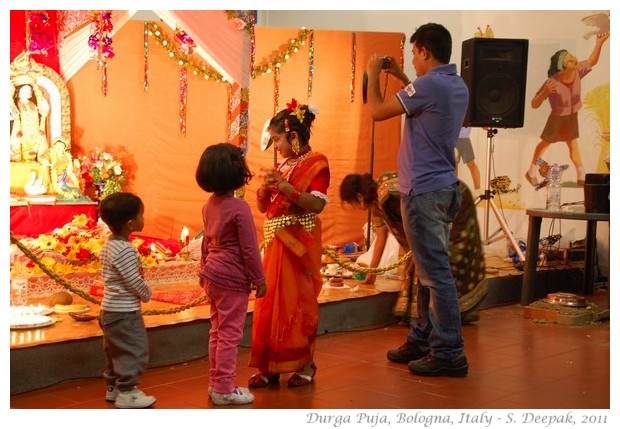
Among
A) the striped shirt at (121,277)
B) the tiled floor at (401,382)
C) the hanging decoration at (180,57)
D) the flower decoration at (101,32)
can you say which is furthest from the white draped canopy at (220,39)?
the striped shirt at (121,277)

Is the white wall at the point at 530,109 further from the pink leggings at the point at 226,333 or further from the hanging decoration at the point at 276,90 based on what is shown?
the pink leggings at the point at 226,333

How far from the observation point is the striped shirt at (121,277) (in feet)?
10.8

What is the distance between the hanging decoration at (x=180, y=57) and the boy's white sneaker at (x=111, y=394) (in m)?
4.88

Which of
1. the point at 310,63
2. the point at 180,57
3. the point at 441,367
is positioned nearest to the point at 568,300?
the point at 441,367

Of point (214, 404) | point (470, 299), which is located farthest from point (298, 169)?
point (470, 299)

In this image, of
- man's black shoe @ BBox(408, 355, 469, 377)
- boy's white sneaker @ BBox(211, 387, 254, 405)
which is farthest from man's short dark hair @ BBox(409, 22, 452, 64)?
boy's white sneaker @ BBox(211, 387, 254, 405)

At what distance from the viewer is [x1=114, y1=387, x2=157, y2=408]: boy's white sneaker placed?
11.0 feet

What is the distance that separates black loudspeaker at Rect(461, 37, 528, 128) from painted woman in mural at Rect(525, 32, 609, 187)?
0.84m

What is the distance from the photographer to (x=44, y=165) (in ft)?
24.7

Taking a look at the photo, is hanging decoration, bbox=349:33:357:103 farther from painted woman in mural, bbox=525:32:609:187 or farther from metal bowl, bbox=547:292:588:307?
metal bowl, bbox=547:292:588:307

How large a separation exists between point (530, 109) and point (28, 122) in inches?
182

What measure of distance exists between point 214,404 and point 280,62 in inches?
203

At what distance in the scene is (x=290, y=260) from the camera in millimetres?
3703

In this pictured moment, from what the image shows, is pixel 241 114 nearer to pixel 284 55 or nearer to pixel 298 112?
pixel 284 55
